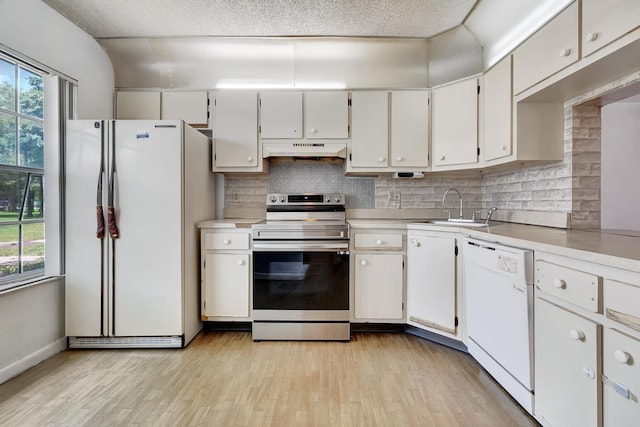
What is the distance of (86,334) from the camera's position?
7.69 ft

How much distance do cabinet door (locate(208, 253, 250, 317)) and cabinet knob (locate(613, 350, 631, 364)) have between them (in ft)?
7.25

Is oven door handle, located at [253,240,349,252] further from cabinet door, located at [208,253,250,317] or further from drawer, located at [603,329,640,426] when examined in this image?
drawer, located at [603,329,640,426]

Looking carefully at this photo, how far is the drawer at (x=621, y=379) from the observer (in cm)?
101

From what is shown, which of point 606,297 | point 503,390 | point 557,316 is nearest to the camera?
point 606,297

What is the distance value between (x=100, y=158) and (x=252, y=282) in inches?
56.9

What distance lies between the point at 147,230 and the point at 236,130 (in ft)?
3.79

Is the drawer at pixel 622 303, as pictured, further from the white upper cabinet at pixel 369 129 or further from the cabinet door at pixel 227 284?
the cabinet door at pixel 227 284

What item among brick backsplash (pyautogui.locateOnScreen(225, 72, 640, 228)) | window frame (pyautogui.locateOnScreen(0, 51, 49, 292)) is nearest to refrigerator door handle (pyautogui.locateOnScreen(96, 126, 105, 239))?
window frame (pyautogui.locateOnScreen(0, 51, 49, 292))

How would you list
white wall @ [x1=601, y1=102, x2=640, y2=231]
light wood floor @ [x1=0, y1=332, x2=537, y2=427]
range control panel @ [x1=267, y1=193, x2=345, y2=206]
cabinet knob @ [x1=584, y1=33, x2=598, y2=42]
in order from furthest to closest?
range control panel @ [x1=267, y1=193, x2=345, y2=206] < white wall @ [x1=601, y1=102, x2=640, y2=231] < light wood floor @ [x1=0, y1=332, x2=537, y2=427] < cabinet knob @ [x1=584, y1=33, x2=598, y2=42]

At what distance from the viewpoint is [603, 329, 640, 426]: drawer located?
39.6 inches

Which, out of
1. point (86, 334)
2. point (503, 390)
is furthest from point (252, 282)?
point (503, 390)

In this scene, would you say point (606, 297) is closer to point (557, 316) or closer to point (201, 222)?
point (557, 316)

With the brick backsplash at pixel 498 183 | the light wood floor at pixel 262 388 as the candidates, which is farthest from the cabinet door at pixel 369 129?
the light wood floor at pixel 262 388

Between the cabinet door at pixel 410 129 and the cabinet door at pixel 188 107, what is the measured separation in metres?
1.71
